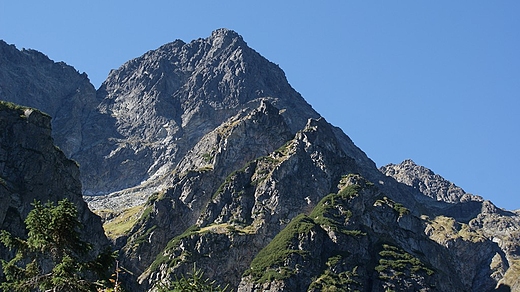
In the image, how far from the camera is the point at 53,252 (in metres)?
33.4

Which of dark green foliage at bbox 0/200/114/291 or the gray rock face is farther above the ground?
the gray rock face

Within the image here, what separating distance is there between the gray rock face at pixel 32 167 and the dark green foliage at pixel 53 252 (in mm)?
126376

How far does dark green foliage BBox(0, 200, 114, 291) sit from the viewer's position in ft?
105

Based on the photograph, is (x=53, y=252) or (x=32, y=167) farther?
(x=32, y=167)

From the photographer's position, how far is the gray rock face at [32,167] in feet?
541

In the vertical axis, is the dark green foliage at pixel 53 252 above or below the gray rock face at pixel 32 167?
below

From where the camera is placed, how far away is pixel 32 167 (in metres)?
172

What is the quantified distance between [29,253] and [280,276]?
168370 mm

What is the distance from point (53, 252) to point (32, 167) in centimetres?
14728

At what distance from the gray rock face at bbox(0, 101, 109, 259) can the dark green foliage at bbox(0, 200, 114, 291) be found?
126 metres

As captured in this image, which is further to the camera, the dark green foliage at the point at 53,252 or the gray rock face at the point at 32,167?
the gray rock face at the point at 32,167

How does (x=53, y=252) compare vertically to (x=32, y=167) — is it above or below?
below

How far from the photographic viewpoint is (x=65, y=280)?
31.7m

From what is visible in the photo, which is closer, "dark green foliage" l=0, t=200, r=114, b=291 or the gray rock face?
"dark green foliage" l=0, t=200, r=114, b=291
